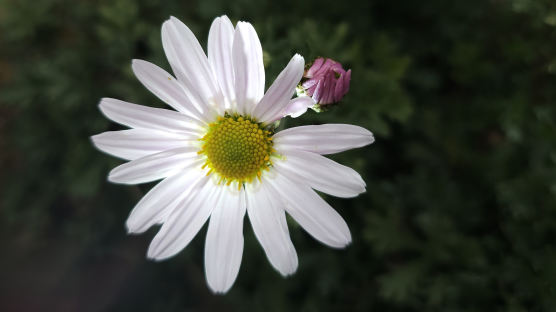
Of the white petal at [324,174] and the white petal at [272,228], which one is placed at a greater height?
the white petal at [324,174]

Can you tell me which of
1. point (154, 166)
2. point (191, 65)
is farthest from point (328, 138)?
point (154, 166)

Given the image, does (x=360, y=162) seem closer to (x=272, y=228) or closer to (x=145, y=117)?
(x=272, y=228)

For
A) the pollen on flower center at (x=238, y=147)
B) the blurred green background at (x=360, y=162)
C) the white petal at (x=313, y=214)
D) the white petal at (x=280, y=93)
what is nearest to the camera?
Answer: the white petal at (x=280, y=93)

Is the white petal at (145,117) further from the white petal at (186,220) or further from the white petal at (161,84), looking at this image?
the white petal at (186,220)

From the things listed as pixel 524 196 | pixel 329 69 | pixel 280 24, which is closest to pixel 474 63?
pixel 524 196

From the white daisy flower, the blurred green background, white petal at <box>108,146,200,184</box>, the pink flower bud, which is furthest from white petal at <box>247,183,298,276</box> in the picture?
the blurred green background

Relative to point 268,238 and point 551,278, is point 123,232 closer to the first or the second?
point 268,238

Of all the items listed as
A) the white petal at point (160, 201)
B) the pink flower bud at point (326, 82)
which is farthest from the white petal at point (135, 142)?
the pink flower bud at point (326, 82)
